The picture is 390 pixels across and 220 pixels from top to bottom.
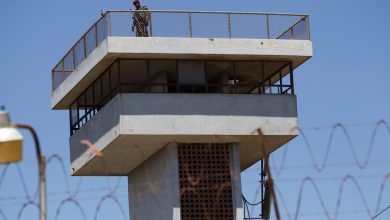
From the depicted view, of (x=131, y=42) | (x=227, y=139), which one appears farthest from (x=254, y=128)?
(x=131, y=42)

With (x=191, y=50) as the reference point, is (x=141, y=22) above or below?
above

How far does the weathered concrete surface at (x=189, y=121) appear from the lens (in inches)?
2003

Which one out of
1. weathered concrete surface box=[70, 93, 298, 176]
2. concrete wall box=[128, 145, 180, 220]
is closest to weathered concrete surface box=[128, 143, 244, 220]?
concrete wall box=[128, 145, 180, 220]

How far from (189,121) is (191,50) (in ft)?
7.74

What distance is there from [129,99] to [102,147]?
218 centimetres

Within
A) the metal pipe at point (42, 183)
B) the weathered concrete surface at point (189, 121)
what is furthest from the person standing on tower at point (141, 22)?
the metal pipe at point (42, 183)

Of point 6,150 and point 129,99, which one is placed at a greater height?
point 129,99

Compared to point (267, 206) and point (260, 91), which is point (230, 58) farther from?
point (267, 206)

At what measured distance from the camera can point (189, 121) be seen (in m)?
51.3

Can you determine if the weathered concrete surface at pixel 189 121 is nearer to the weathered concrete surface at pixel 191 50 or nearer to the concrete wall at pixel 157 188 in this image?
the concrete wall at pixel 157 188

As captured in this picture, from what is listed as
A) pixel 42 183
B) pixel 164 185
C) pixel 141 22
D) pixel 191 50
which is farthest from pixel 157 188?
pixel 42 183

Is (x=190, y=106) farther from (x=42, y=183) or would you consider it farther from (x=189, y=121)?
(x=42, y=183)

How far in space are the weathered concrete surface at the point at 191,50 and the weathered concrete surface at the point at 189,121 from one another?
4.28 feet

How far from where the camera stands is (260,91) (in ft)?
179
